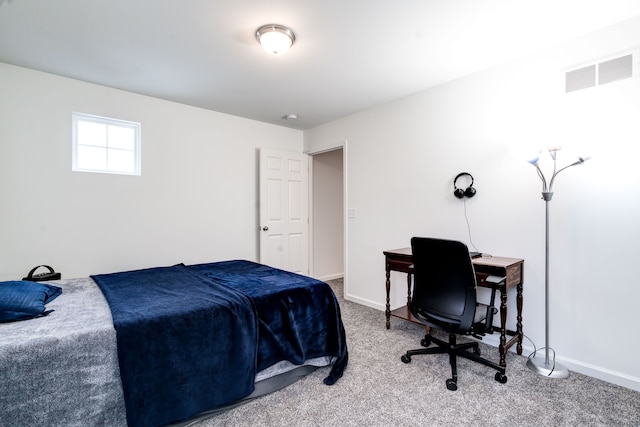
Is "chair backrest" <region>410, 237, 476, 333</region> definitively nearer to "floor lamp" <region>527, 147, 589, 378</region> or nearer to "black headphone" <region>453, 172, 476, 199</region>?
"floor lamp" <region>527, 147, 589, 378</region>

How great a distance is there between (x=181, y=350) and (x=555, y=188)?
286cm

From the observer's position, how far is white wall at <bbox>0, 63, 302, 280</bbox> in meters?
Answer: 2.67

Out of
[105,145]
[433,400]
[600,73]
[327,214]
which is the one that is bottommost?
[433,400]

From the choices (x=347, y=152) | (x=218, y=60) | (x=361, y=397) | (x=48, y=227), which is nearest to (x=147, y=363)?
(x=361, y=397)

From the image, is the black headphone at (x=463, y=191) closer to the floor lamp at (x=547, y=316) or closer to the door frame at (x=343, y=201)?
the floor lamp at (x=547, y=316)

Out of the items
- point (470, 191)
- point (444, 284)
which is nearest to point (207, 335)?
point (444, 284)

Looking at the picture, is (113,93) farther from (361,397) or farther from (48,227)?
(361,397)

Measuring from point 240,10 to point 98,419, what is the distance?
2.40 meters

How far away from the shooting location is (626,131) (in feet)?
6.82

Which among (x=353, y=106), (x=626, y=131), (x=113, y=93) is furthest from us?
(x=353, y=106)

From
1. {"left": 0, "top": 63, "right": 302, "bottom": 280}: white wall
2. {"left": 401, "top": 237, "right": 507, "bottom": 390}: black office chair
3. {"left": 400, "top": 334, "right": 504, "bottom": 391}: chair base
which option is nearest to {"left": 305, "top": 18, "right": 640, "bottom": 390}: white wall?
{"left": 400, "top": 334, "right": 504, "bottom": 391}: chair base

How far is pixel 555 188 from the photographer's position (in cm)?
237

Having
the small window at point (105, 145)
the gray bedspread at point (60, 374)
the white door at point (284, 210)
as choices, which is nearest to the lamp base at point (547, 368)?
the gray bedspread at point (60, 374)

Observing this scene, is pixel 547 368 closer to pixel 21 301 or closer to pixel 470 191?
pixel 470 191
